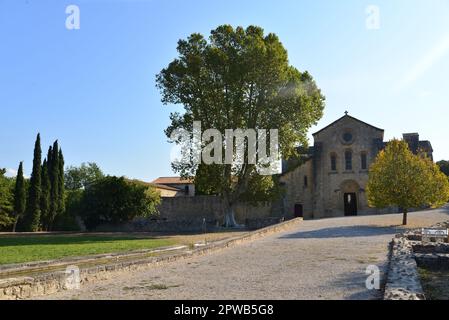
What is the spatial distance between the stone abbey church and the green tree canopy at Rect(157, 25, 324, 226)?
48.0 feet

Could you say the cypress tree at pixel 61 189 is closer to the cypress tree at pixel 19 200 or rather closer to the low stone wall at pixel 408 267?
the cypress tree at pixel 19 200

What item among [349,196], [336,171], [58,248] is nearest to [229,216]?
[58,248]

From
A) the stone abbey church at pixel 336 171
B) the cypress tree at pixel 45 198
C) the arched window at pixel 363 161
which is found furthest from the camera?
the arched window at pixel 363 161

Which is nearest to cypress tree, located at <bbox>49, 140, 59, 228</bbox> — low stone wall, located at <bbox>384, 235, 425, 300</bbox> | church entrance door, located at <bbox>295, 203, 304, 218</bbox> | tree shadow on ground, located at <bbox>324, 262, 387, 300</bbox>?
church entrance door, located at <bbox>295, 203, 304, 218</bbox>

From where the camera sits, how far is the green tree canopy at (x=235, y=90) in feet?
97.8

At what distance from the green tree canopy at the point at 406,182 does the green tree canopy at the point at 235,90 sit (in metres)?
7.30

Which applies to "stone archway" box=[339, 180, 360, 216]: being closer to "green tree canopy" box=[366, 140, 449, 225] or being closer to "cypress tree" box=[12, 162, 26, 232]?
"green tree canopy" box=[366, 140, 449, 225]

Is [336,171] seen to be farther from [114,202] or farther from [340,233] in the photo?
[340,233]

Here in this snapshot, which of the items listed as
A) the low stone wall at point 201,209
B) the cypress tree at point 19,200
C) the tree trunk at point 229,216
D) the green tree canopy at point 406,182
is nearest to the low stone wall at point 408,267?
the green tree canopy at point 406,182

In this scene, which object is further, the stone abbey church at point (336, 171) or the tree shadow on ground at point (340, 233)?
the stone abbey church at point (336, 171)

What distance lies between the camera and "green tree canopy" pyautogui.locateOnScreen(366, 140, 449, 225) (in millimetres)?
25484

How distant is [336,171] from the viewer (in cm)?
4622
